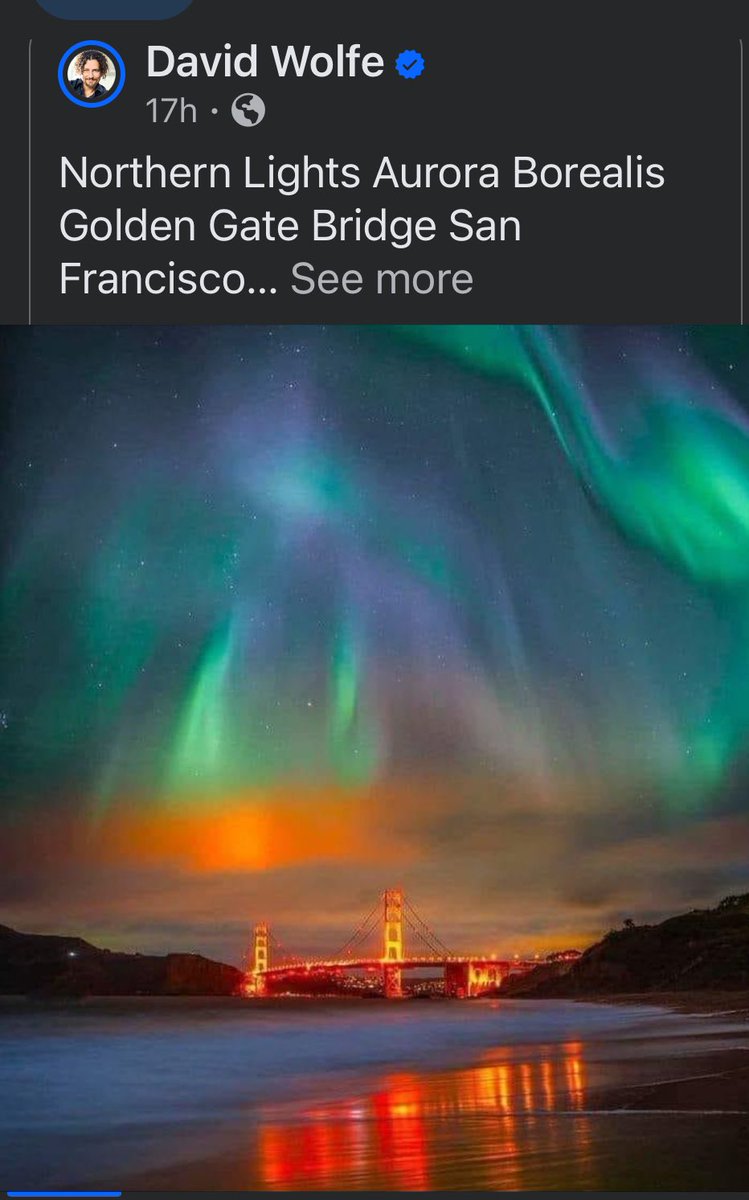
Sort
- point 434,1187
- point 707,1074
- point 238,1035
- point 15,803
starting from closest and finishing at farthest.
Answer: point 434,1187
point 707,1074
point 15,803
point 238,1035

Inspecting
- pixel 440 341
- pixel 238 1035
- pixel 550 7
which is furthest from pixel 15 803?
pixel 550 7

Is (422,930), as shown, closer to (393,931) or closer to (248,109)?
(393,931)

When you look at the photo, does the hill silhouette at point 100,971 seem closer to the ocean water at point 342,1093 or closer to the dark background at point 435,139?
the ocean water at point 342,1093

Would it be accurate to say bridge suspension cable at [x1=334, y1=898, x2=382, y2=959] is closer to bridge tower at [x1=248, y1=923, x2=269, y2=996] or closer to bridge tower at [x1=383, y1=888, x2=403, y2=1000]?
bridge tower at [x1=383, y1=888, x2=403, y2=1000]

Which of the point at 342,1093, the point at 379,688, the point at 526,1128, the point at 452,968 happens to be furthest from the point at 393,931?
the point at 526,1128

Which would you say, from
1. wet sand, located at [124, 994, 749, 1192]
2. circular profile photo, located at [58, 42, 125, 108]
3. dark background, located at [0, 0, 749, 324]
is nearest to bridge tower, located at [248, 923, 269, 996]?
wet sand, located at [124, 994, 749, 1192]

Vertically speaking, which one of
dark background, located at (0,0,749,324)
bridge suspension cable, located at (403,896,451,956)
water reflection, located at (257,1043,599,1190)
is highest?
dark background, located at (0,0,749,324)

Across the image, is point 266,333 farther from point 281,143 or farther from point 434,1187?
point 434,1187
